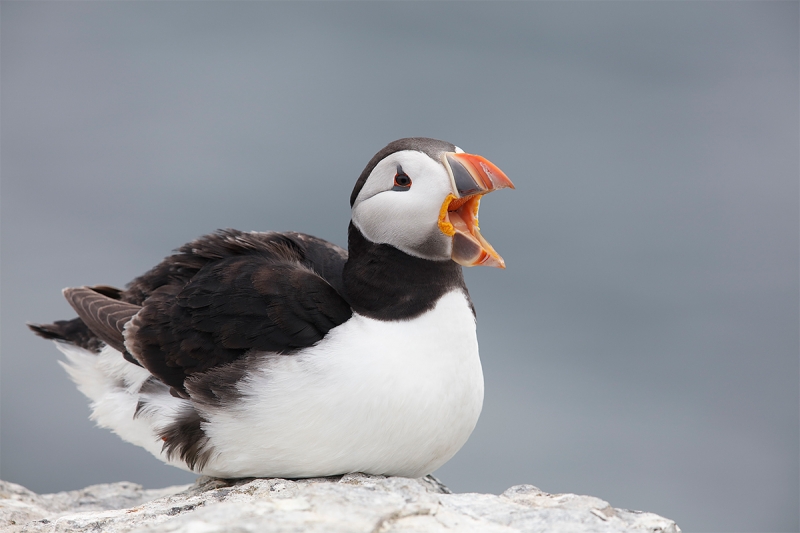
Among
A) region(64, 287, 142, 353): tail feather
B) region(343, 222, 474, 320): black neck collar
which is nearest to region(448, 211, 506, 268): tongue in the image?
region(343, 222, 474, 320): black neck collar

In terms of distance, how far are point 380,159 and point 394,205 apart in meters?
0.26

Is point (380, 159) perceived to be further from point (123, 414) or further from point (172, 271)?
point (123, 414)

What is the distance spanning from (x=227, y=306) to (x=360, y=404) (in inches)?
34.6

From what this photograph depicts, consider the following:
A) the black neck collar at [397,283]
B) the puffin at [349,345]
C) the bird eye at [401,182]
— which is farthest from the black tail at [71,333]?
the bird eye at [401,182]

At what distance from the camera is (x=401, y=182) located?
3.86m

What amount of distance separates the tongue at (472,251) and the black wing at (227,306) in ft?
2.15

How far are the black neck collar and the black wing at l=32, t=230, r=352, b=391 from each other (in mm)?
173

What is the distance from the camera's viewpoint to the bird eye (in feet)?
12.6

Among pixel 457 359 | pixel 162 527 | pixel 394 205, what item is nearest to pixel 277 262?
pixel 394 205

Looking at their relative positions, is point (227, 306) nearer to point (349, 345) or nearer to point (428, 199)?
point (349, 345)

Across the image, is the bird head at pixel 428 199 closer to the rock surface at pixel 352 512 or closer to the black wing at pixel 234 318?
the black wing at pixel 234 318

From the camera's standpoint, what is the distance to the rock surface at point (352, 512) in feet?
9.16

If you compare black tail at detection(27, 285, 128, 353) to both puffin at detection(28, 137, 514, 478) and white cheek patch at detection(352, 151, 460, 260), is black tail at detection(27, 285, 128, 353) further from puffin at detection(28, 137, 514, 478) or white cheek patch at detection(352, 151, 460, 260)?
white cheek patch at detection(352, 151, 460, 260)

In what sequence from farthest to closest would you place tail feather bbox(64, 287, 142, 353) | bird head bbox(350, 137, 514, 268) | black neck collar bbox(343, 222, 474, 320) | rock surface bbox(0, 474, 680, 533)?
1. tail feather bbox(64, 287, 142, 353)
2. black neck collar bbox(343, 222, 474, 320)
3. bird head bbox(350, 137, 514, 268)
4. rock surface bbox(0, 474, 680, 533)
